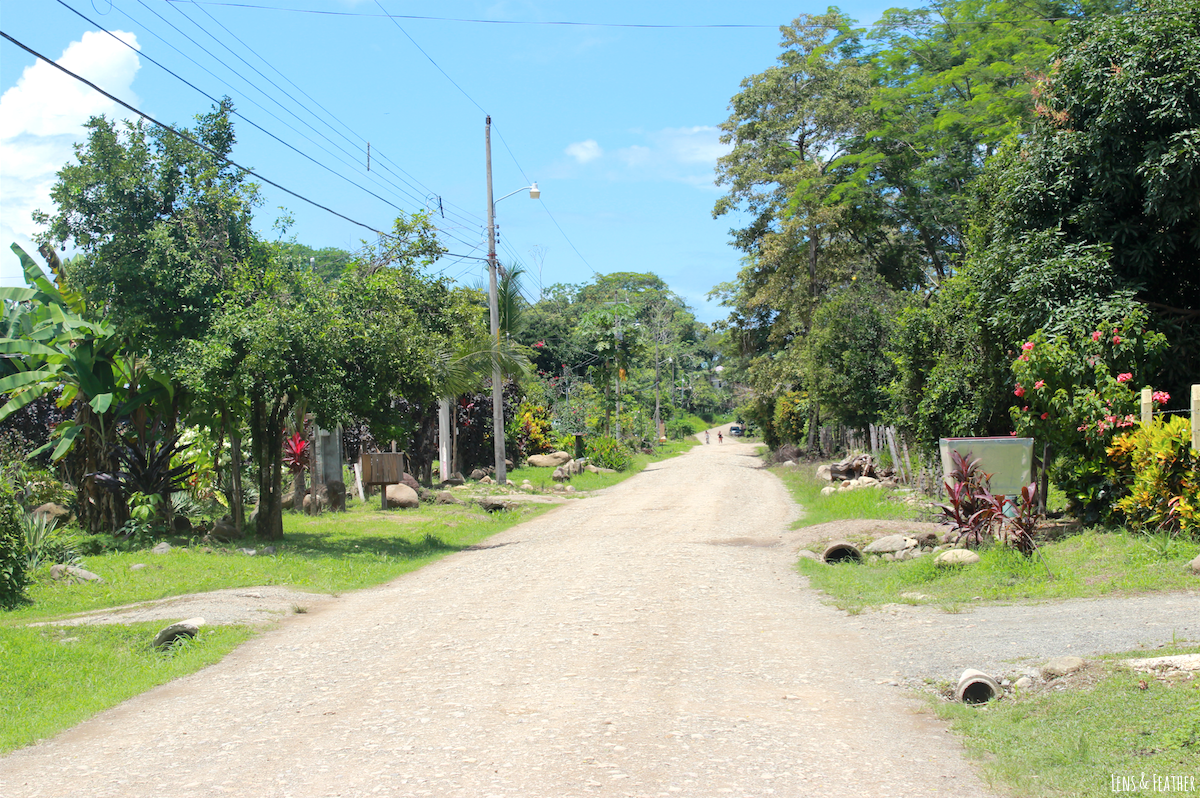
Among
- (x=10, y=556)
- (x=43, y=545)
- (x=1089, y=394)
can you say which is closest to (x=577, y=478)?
(x=43, y=545)

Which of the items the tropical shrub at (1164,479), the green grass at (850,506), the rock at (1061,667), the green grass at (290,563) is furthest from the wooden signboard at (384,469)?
the rock at (1061,667)

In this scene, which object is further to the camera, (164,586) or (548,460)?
(548,460)

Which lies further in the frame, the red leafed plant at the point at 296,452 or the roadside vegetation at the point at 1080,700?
the red leafed plant at the point at 296,452

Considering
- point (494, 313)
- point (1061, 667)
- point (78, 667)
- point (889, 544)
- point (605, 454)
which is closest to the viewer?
point (1061, 667)

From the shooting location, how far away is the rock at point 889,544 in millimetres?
12905

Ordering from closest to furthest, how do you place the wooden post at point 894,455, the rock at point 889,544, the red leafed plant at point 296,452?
1. the rock at point 889,544
2. the red leafed plant at point 296,452
3. the wooden post at point 894,455

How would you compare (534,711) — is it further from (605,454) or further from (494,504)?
(605,454)

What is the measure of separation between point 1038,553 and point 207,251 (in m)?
13.3

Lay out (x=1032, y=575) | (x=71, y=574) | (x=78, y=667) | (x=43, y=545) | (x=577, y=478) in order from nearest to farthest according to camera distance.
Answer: (x=78, y=667), (x=1032, y=575), (x=71, y=574), (x=43, y=545), (x=577, y=478)

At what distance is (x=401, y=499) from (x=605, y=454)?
1794 centimetres

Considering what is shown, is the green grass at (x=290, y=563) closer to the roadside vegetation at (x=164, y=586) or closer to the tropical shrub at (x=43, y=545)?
the roadside vegetation at (x=164, y=586)

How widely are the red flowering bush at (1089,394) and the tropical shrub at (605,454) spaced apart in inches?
1055

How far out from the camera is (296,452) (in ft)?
66.6

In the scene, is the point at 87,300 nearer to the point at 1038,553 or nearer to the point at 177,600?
the point at 177,600
